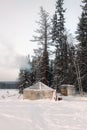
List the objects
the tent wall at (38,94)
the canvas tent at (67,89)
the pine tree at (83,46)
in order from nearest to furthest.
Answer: the tent wall at (38,94)
the canvas tent at (67,89)
the pine tree at (83,46)

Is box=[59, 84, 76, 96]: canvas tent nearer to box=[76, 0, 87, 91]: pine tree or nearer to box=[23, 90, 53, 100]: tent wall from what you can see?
box=[76, 0, 87, 91]: pine tree

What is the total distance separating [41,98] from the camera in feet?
132

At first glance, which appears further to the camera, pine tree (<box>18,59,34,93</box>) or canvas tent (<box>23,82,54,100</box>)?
pine tree (<box>18,59,34,93</box>)

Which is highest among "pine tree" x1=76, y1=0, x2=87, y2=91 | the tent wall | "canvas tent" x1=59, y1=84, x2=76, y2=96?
"pine tree" x1=76, y1=0, x2=87, y2=91

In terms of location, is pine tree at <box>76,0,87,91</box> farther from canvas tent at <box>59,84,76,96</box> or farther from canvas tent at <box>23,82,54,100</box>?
canvas tent at <box>23,82,54,100</box>

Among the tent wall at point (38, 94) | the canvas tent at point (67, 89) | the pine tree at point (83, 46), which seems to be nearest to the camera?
the tent wall at point (38, 94)

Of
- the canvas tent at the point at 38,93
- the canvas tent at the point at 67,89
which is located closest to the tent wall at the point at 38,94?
the canvas tent at the point at 38,93

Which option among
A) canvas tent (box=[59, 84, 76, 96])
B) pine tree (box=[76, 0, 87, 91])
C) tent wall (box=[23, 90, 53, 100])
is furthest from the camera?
pine tree (box=[76, 0, 87, 91])

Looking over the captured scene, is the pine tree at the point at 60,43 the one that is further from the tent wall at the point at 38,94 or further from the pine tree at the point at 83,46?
the tent wall at the point at 38,94

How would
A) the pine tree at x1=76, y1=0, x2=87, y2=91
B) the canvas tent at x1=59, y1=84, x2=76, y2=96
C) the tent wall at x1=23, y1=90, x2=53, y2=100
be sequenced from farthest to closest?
the pine tree at x1=76, y1=0, x2=87, y2=91 → the canvas tent at x1=59, y1=84, x2=76, y2=96 → the tent wall at x1=23, y1=90, x2=53, y2=100

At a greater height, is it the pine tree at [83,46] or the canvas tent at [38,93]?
the pine tree at [83,46]

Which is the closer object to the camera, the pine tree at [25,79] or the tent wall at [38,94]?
the tent wall at [38,94]

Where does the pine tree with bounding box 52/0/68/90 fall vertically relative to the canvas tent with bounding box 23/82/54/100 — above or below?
above

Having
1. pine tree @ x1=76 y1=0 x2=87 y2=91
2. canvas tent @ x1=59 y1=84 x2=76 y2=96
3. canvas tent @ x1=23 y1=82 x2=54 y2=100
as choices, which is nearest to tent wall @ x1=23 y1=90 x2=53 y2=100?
canvas tent @ x1=23 y1=82 x2=54 y2=100
